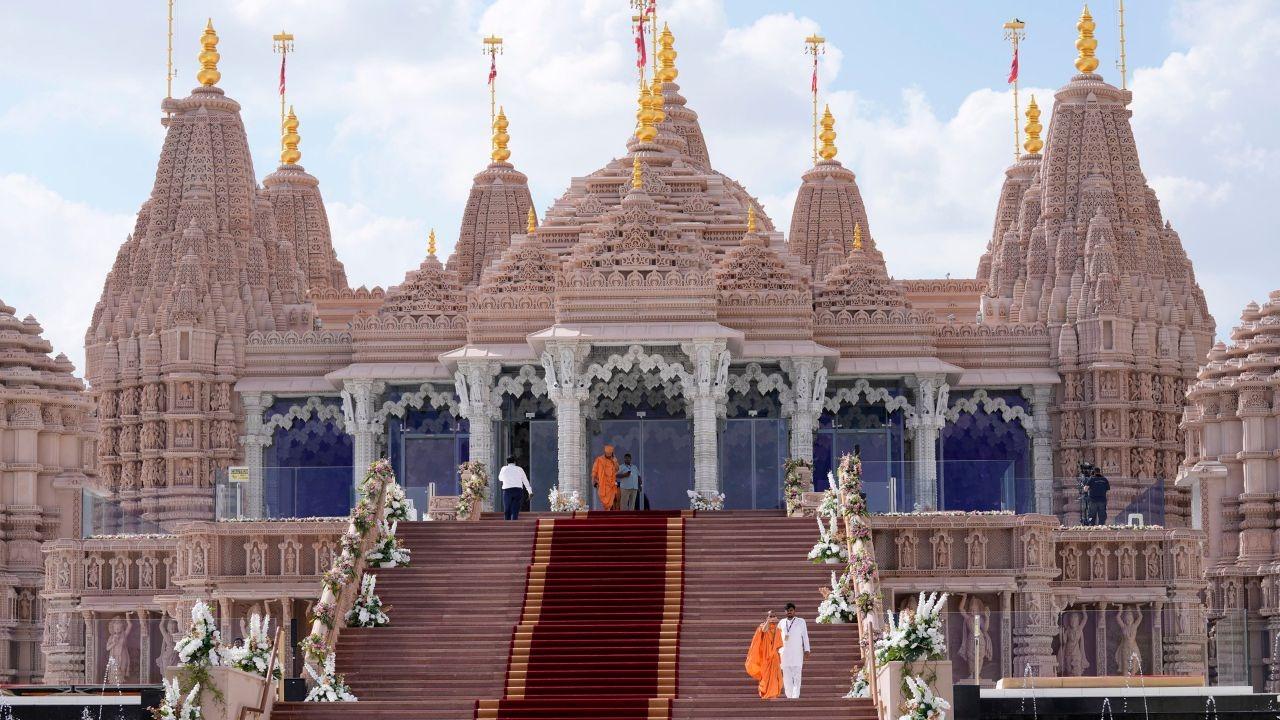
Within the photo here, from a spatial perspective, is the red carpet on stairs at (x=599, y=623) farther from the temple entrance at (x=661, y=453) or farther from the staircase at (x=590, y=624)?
the temple entrance at (x=661, y=453)

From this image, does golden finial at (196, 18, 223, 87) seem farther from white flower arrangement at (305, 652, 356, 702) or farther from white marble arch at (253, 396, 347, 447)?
white flower arrangement at (305, 652, 356, 702)

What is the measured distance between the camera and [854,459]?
52156mm

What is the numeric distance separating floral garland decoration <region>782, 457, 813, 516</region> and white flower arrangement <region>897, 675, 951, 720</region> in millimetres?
13866

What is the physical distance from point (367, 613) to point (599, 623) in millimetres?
3689

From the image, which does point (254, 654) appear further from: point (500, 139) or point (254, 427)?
point (500, 139)

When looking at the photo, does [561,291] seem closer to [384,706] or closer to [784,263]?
[784,263]

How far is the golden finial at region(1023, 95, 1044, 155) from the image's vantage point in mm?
84438

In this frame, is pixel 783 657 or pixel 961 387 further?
pixel 961 387

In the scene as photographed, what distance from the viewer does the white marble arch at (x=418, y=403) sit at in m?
67.5

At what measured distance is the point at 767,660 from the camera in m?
44.2

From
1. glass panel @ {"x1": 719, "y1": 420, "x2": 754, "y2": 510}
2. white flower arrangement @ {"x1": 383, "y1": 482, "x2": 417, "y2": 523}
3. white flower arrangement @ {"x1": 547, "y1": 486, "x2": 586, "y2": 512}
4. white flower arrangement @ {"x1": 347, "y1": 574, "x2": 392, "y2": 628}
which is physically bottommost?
white flower arrangement @ {"x1": 347, "y1": 574, "x2": 392, "y2": 628}

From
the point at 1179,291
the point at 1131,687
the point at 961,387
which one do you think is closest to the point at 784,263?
the point at 961,387

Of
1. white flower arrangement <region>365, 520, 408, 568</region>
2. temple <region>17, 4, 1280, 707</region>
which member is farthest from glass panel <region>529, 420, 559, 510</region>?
white flower arrangement <region>365, 520, 408, 568</region>

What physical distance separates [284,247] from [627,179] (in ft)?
37.3
